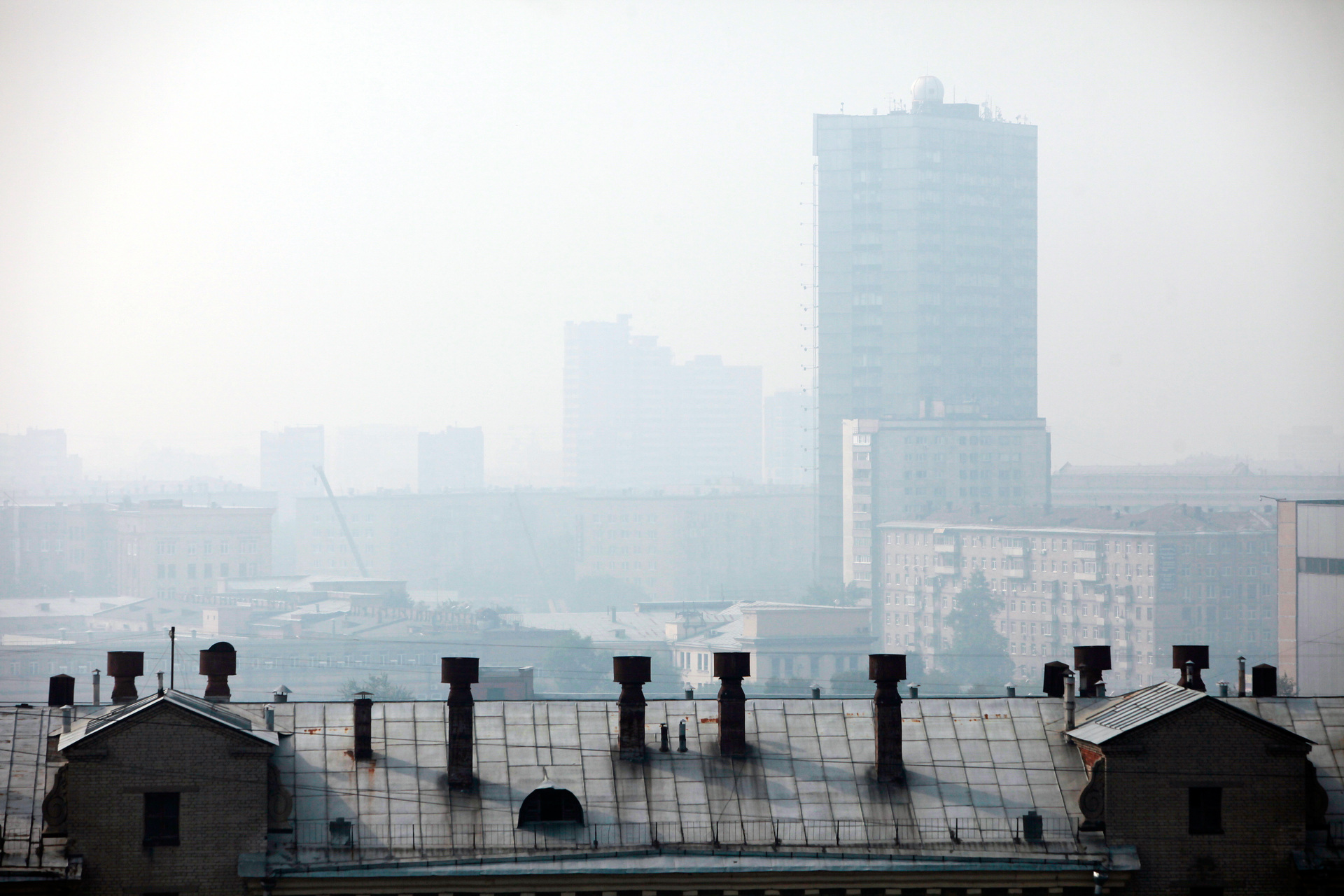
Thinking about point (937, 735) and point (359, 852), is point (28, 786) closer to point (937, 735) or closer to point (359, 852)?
point (359, 852)

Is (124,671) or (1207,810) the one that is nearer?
(1207,810)

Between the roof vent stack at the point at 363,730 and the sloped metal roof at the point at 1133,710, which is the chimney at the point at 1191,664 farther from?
the roof vent stack at the point at 363,730

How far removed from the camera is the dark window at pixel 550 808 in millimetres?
40281

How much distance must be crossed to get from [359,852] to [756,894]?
363 inches

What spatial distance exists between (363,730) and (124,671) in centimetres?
804

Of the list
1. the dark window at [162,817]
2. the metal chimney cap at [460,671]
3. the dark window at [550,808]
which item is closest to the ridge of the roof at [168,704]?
the dark window at [162,817]

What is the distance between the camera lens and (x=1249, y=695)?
1887 inches

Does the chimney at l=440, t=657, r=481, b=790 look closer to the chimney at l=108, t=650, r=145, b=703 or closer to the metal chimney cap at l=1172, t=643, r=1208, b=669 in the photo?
the chimney at l=108, t=650, r=145, b=703

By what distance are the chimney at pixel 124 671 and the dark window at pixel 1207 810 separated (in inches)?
1069

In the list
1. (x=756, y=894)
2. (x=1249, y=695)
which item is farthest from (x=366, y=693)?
(x=1249, y=695)

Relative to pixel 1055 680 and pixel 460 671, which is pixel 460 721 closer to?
pixel 460 671

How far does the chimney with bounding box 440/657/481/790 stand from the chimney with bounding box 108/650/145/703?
8850mm

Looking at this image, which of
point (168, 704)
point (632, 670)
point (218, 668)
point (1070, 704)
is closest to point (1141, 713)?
point (1070, 704)

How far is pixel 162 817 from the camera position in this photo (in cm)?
3822
